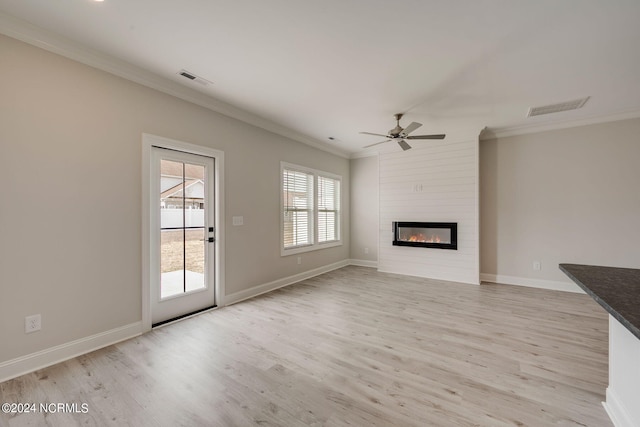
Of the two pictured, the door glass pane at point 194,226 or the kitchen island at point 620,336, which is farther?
the door glass pane at point 194,226

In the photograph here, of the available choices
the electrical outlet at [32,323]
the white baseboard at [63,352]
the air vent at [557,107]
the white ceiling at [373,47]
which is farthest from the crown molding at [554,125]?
the electrical outlet at [32,323]

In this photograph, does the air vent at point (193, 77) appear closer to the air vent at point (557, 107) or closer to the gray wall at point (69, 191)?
the gray wall at point (69, 191)

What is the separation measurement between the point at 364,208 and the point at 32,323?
18.6 feet

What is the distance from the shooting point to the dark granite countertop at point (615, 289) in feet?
3.43

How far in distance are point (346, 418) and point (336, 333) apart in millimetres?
1190

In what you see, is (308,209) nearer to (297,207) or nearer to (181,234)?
(297,207)

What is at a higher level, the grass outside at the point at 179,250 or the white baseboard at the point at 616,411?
the grass outside at the point at 179,250

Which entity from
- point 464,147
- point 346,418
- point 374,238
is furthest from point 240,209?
point 464,147

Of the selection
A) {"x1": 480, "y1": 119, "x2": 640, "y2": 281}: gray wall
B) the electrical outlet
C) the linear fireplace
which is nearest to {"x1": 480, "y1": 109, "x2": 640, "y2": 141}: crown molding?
{"x1": 480, "y1": 119, "x2": 640, "y2": 281}: gray wall

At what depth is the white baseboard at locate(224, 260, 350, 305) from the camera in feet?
12.6

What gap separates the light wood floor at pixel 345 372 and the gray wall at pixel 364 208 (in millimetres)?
2891

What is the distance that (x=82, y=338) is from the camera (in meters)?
2.44

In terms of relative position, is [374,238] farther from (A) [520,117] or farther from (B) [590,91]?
(B) [590,91]

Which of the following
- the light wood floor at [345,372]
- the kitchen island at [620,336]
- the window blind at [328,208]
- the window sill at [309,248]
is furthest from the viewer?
the window blind at [328,208]
